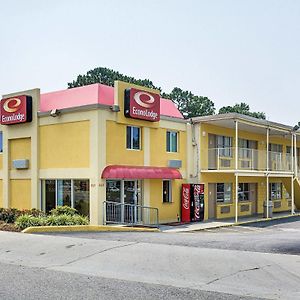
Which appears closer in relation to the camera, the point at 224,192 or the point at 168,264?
the point at 168,264

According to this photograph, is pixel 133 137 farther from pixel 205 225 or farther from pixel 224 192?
pixel 224 192

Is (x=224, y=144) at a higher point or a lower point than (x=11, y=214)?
higher

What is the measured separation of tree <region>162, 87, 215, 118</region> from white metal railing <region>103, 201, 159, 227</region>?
165ft

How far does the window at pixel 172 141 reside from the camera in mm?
24828

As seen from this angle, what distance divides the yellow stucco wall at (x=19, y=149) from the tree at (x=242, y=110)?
4883 cm

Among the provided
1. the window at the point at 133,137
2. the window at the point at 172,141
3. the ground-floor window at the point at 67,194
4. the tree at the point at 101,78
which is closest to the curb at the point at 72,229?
the ground-floor window at the point at 67,194

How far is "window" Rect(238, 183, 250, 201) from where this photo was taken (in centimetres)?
3005

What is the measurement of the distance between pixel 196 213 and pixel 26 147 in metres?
9.41

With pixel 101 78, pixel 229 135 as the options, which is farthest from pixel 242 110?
pixel 229 135

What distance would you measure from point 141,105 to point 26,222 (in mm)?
7873

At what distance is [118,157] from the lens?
2159 centimetres

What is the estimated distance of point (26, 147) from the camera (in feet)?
79.6

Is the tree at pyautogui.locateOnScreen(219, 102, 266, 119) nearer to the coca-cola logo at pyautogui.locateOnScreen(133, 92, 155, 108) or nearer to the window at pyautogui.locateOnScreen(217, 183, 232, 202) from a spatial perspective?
the window at pyautogui.locateOnScreen(217, 183, 232, 202)

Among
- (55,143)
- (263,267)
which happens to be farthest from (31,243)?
(55,143)
